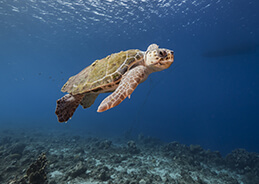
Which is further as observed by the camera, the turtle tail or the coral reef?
the coral reef

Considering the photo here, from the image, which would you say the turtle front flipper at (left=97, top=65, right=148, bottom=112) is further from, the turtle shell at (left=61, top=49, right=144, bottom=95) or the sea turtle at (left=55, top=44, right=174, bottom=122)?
the turtle shell at (left=61, top=49, right=144, bottom=95)

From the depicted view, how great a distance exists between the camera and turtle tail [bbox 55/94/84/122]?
3312 mm

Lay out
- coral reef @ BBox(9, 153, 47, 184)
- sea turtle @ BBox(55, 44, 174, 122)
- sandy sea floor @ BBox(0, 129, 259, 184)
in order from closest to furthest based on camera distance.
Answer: sea turtle @ BBox(55, 44, 174, 122)
coral reef @ BBox(9, 153, 47, 184)
sandy sea floor @ BBox(0, 129, 259, 184)

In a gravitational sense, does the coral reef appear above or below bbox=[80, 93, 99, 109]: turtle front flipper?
below

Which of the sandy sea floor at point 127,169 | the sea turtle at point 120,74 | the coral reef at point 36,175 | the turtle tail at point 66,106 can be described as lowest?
the sandy sea floor at point 127,169

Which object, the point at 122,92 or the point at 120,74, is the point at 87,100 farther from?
the point at 122,92

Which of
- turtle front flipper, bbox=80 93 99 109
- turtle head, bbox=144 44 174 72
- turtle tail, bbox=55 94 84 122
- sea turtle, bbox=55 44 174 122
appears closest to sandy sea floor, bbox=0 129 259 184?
turtle tail, bbox=55 94 84 122

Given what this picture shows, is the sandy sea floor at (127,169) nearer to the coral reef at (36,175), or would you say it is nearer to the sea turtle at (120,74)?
the coral reef at (36,175)

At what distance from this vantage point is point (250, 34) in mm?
19062

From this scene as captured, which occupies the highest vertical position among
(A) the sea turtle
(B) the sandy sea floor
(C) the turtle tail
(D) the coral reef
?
(A) the sea turtle

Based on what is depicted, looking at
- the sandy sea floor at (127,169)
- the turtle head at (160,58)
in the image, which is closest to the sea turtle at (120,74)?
the turtle head at (160,58)

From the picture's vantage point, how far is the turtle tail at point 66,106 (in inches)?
130

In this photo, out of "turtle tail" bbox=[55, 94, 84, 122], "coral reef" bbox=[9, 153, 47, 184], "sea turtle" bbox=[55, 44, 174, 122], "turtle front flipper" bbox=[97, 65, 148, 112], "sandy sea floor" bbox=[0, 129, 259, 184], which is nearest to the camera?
"turtle front flipper" bbox=[97, 65, 148, 112]

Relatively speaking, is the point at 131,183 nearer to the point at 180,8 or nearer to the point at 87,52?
the point at 180,8
